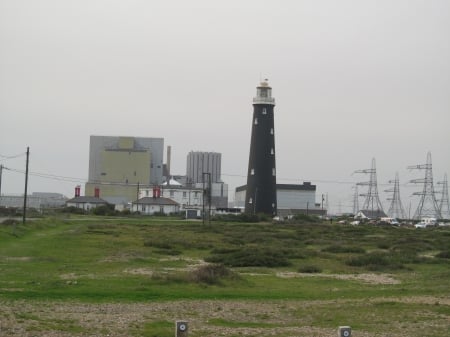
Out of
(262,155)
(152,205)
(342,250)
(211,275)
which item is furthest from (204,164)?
(211,275)

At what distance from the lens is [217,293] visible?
20.9 metres

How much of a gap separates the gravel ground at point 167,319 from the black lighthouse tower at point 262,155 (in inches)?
3046

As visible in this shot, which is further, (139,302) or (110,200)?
(110,200)

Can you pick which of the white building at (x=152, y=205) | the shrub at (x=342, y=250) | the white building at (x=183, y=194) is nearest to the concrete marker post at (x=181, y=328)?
the shrub at (x=342, y=250)

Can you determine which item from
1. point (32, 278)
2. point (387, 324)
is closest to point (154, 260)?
point (32, 278)

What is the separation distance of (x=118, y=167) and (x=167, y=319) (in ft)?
362

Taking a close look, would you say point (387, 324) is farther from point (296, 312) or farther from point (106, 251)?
point (106, 251)

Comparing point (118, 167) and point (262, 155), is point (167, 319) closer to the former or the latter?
point (262, 155)

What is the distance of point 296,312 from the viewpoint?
57.2 ft

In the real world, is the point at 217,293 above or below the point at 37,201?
below

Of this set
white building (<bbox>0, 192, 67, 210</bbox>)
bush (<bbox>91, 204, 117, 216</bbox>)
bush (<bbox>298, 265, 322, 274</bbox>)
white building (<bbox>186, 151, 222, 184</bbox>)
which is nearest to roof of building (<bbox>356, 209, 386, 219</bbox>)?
white building (<bbox>186, 151, 222, 184</bbox>)

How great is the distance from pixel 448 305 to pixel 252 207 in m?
81.0

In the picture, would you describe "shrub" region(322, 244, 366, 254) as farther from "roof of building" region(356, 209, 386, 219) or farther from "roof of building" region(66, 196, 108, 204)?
"roof of building" region(356, 209, 386, 219)

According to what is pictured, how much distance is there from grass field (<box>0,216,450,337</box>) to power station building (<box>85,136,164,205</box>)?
8697 cm
